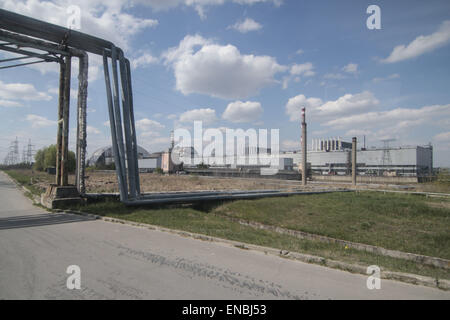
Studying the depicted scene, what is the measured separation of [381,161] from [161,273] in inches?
2711

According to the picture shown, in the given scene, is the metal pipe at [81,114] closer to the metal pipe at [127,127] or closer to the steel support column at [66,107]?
the steel support column at [66,107]

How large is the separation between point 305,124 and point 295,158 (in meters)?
47.0

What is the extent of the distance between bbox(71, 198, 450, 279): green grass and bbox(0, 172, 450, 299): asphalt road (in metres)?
0.94

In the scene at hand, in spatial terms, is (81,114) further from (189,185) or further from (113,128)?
(189,185)

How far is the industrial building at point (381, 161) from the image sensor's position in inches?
2217

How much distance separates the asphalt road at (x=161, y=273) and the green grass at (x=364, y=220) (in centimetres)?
522

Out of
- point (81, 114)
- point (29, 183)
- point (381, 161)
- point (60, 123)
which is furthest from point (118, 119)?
point (381, 161)

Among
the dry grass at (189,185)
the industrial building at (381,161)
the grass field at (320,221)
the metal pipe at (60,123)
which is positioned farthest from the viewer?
the industrial building at (381,161)

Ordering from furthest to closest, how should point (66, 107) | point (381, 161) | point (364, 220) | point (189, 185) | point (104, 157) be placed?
point (104, 157) → point (381, 161) → point (189, 185) → point (364, 220) → point (66, 107)

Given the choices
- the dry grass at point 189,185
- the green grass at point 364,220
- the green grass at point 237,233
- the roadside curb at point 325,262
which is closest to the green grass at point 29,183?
the dry grass at point 189,185

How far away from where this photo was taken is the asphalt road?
3570 mm

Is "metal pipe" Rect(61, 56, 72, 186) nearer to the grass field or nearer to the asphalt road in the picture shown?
the grass field

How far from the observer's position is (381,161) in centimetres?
6159

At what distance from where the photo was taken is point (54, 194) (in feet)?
34.2
